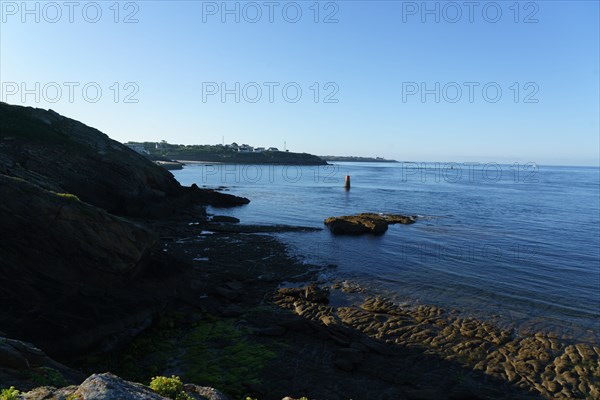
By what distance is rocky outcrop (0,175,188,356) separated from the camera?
47.2ft

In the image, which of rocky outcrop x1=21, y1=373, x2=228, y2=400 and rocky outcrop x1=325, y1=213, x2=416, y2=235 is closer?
rocky outcrop x1=21, y1=373, x2=228, y2=400

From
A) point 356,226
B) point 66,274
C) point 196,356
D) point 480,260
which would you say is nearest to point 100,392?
point 196,356

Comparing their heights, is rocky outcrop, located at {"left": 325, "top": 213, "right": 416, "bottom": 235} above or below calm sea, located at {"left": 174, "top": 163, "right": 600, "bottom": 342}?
above

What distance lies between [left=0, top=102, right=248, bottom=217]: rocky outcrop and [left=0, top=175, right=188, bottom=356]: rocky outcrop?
72.4 ft

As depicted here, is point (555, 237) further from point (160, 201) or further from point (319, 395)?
point (160, 201)

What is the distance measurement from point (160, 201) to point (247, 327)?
32.0 metres

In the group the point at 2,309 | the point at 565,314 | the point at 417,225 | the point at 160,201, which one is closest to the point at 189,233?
the point at 160,201

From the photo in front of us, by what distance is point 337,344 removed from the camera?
52.9 feet

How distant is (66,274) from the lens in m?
15.8

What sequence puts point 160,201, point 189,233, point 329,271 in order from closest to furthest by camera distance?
point 329,271 → point 189,233 → point 160,201

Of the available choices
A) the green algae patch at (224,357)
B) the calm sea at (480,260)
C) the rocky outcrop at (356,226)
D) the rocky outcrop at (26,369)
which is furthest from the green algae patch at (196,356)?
the rocky outcrop at (356,226)

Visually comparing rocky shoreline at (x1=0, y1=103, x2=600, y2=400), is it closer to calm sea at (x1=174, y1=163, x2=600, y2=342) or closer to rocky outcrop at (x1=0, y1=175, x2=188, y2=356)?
rocky outcrop at (x1=0, y1=175, x2=188, y2=356)

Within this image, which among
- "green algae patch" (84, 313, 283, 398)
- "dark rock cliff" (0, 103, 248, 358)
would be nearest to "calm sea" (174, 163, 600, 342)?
"green algae patch" (84, 313, 283, 398)

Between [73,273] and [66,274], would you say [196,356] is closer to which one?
[73,273]
